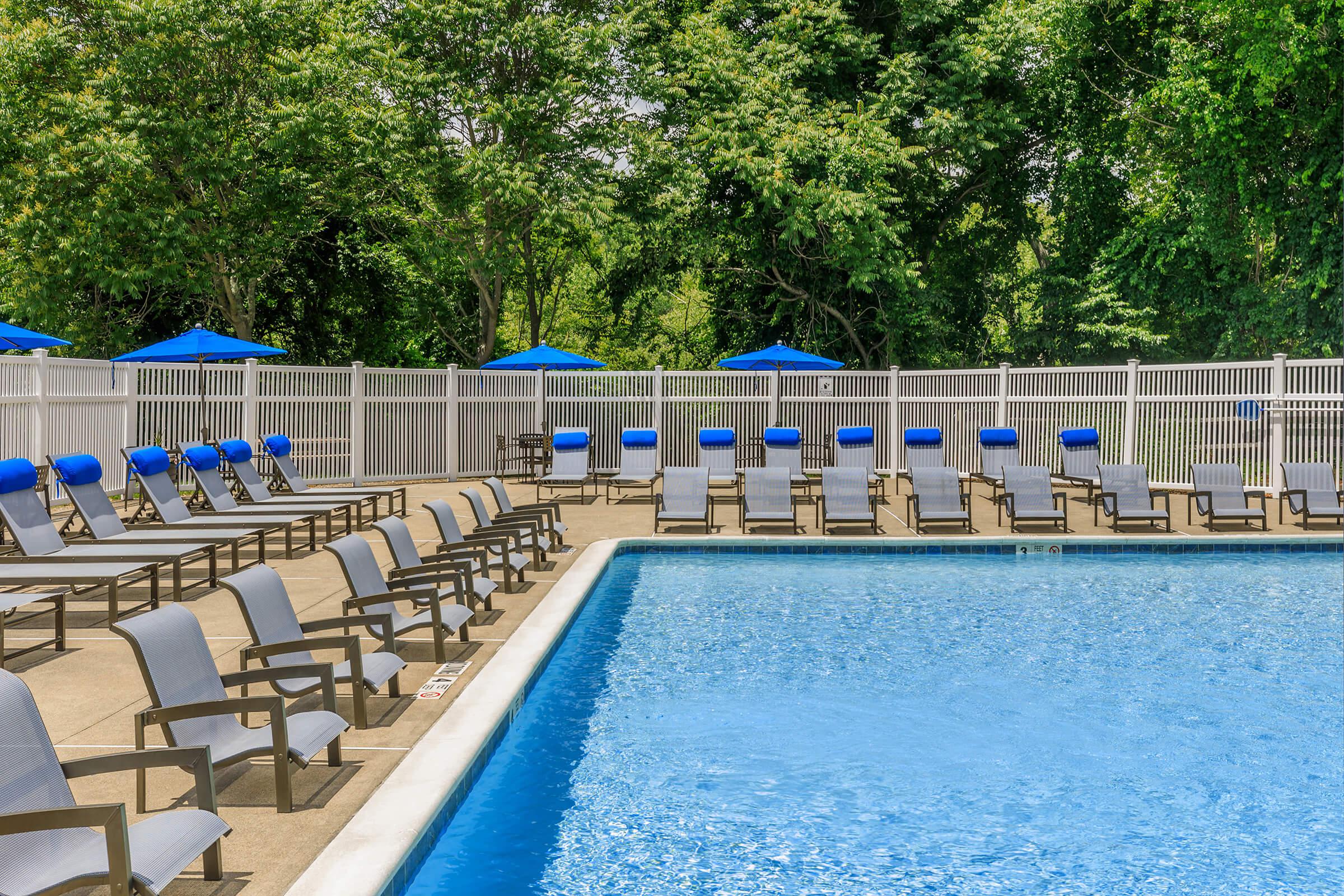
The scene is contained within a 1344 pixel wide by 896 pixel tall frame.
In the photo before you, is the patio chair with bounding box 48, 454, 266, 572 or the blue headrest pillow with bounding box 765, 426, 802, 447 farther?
the blue headrest pillow with bounding box 765, 426, 802, 447

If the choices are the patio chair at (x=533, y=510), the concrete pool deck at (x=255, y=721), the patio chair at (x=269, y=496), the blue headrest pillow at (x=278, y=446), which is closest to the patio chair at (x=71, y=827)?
the concrete pool deck at (x=255, y=721)

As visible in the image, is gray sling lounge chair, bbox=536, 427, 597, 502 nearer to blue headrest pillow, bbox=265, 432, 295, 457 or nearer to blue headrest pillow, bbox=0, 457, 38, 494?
blue headrest pillow, bbox=265, 432, 295, 457

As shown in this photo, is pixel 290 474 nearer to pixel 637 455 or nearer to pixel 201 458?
pixel 201 458

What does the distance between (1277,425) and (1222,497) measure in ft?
10.5

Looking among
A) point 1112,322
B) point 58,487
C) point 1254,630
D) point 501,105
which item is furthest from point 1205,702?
point 1112,322

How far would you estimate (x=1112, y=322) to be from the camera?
2564 cm

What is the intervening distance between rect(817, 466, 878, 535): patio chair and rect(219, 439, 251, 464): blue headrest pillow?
23.2 ft

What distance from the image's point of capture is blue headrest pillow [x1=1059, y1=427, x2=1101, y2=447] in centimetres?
1620

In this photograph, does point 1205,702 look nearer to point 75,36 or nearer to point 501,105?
point 501,105

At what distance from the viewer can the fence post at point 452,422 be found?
19219mm

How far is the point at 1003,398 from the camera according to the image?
1917 centimetres

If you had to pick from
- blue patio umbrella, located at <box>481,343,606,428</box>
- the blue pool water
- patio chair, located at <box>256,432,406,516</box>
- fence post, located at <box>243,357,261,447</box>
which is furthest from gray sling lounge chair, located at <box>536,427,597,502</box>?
the blue pool water

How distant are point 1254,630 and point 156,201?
22.2m

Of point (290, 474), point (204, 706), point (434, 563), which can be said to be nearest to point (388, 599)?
point (434, 563)
